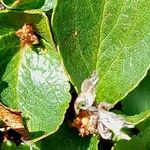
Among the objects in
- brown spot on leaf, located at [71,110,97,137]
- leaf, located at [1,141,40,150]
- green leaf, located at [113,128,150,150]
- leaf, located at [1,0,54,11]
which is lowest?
green leaf, located at [113,128,150,150]

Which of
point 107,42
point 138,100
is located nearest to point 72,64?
point 107,42

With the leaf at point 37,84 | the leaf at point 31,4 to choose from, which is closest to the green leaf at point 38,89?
the leaf at point 37,84

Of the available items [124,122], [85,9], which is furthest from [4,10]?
[124,122]

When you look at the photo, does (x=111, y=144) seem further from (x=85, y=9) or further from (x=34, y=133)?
(x=85, y=9)

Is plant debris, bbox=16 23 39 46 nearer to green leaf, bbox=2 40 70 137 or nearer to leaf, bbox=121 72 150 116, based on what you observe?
green leaf, bbox=2 40 70 137

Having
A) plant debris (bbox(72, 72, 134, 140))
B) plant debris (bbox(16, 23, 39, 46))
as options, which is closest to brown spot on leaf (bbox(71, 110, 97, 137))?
plant debris (bbox(72, 72, 134, 140))

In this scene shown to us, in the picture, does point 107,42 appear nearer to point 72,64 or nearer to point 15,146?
point 72,64
